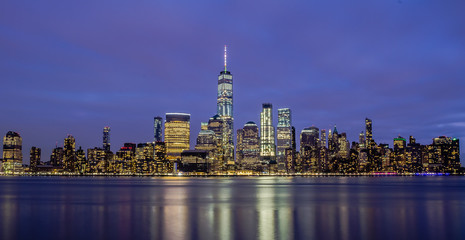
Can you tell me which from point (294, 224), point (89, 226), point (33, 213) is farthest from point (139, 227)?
point (33, 213)

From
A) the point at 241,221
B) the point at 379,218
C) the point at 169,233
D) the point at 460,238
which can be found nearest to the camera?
the point at 460,238

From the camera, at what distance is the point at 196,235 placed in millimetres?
38281

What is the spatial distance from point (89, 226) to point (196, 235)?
12355 millimetres

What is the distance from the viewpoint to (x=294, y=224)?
4606 centimetres

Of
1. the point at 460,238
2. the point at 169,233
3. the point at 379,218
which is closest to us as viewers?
the point at 460,238

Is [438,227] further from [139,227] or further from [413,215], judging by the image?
[139,227]

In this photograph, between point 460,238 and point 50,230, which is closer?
point 460,238

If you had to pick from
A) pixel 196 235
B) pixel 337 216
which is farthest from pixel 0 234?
pixel 337 216

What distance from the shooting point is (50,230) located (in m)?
42.2

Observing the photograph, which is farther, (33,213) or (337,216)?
(33,213)

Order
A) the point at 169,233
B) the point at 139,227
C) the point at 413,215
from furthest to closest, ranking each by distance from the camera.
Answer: the point at 413,215 < the point at 139,227 < the point at 169,233

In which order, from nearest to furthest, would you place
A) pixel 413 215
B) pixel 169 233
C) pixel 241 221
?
pixel 169 233, pixel 241 221, pixel 413 215

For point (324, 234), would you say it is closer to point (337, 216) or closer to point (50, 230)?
point (337, 216)

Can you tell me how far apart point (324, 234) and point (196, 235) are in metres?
10.2
